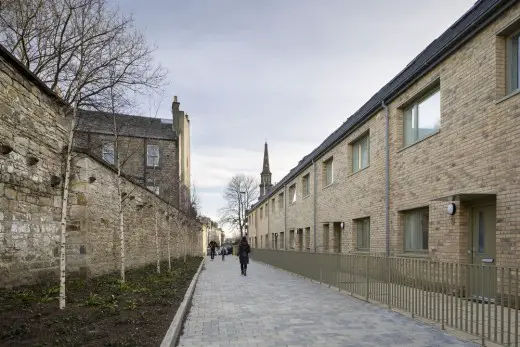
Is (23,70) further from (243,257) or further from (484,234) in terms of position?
(243,257)

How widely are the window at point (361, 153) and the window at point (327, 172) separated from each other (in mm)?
3105

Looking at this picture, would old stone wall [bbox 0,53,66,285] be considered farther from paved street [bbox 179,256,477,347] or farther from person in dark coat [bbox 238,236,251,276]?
person in dark coat [bbox 238,236,251,276]

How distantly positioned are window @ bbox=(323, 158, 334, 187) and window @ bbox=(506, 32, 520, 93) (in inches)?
464

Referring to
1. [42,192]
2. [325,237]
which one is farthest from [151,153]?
[42,192]

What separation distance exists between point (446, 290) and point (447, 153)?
4.29 m

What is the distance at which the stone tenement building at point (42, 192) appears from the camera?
7.50 m

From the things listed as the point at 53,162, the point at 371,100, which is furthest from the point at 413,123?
the point at 53,162

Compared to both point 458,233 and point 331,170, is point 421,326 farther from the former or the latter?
point 331,170

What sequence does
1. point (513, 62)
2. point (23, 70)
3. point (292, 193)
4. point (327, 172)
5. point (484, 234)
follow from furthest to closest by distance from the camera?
point (292, 193), point (327, 172), point (484, 234), point (513, 62), point (23, 70)

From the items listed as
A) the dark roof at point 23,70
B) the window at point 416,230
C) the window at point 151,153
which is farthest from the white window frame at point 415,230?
the window at point 151,153

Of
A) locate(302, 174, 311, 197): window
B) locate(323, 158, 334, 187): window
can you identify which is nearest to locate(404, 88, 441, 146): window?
locate(323, 158, 334, 187): window

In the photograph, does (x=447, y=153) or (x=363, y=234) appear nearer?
(x=447, y=153)

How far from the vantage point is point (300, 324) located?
276 inches

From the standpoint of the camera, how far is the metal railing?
17.2ft
